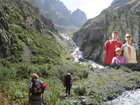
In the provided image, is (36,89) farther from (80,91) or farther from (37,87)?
(80,91)

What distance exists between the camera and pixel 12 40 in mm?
61156

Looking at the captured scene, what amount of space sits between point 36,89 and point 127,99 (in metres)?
26.5

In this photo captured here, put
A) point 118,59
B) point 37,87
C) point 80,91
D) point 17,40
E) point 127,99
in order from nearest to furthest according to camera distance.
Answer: point 118,59 < point 37,87 < point 80,91 < point 127,99 < point 17,40

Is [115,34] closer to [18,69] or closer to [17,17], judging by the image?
[18,69]

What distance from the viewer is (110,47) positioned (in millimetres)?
4816

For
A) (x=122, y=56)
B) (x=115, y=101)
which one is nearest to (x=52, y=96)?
(x=115, y=101)

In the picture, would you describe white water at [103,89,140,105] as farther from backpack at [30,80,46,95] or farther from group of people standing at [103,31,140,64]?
group of people standing at [103,31,140,64]

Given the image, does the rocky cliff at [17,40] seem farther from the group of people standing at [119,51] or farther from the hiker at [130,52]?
the hiker at [130,52]

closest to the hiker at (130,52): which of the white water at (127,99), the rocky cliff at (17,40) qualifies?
the white water at (127,99)

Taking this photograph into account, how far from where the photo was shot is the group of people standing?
472 cm

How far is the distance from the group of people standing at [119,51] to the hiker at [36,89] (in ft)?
34.5

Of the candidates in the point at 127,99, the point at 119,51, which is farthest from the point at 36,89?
the point at 127,99

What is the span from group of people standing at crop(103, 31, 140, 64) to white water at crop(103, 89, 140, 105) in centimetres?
3334

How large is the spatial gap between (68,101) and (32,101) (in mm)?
16948
